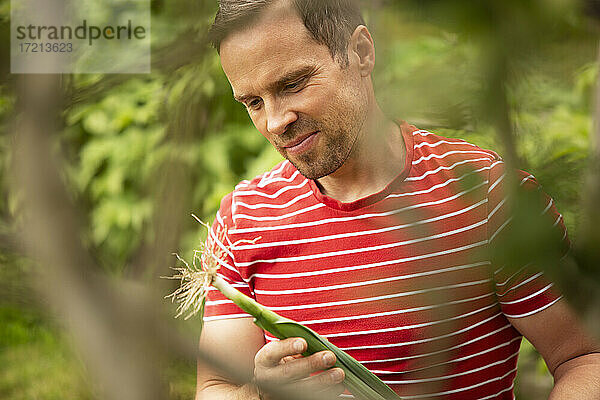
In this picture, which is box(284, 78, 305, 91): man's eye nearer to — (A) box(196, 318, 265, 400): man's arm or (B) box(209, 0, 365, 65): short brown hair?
(B) box(209, 0, 365, 65): short brown hair

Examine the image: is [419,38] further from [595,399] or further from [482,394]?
[482,394]

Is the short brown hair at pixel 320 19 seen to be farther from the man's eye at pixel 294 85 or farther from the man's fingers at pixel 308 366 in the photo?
the man's fingers at pixel 308 366

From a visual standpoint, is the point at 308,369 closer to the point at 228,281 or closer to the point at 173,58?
the point at 173,58

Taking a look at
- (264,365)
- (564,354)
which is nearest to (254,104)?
(264,365)

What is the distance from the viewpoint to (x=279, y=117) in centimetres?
75

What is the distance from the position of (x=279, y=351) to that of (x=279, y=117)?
0.25m

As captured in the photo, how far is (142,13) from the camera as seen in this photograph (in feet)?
1.55

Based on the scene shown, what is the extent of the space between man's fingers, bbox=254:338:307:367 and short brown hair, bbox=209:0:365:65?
0.23 meters

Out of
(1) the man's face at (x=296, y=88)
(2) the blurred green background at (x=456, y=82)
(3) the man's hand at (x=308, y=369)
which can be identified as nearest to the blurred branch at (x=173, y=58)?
(2) the blurred green background at (x=456, y=82)

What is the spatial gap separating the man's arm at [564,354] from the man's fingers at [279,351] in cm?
27

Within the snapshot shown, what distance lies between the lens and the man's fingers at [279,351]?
1.82 feet

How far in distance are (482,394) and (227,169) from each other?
0.84 meters

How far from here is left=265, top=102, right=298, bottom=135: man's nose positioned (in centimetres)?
74

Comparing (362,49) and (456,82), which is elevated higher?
(362,49)
